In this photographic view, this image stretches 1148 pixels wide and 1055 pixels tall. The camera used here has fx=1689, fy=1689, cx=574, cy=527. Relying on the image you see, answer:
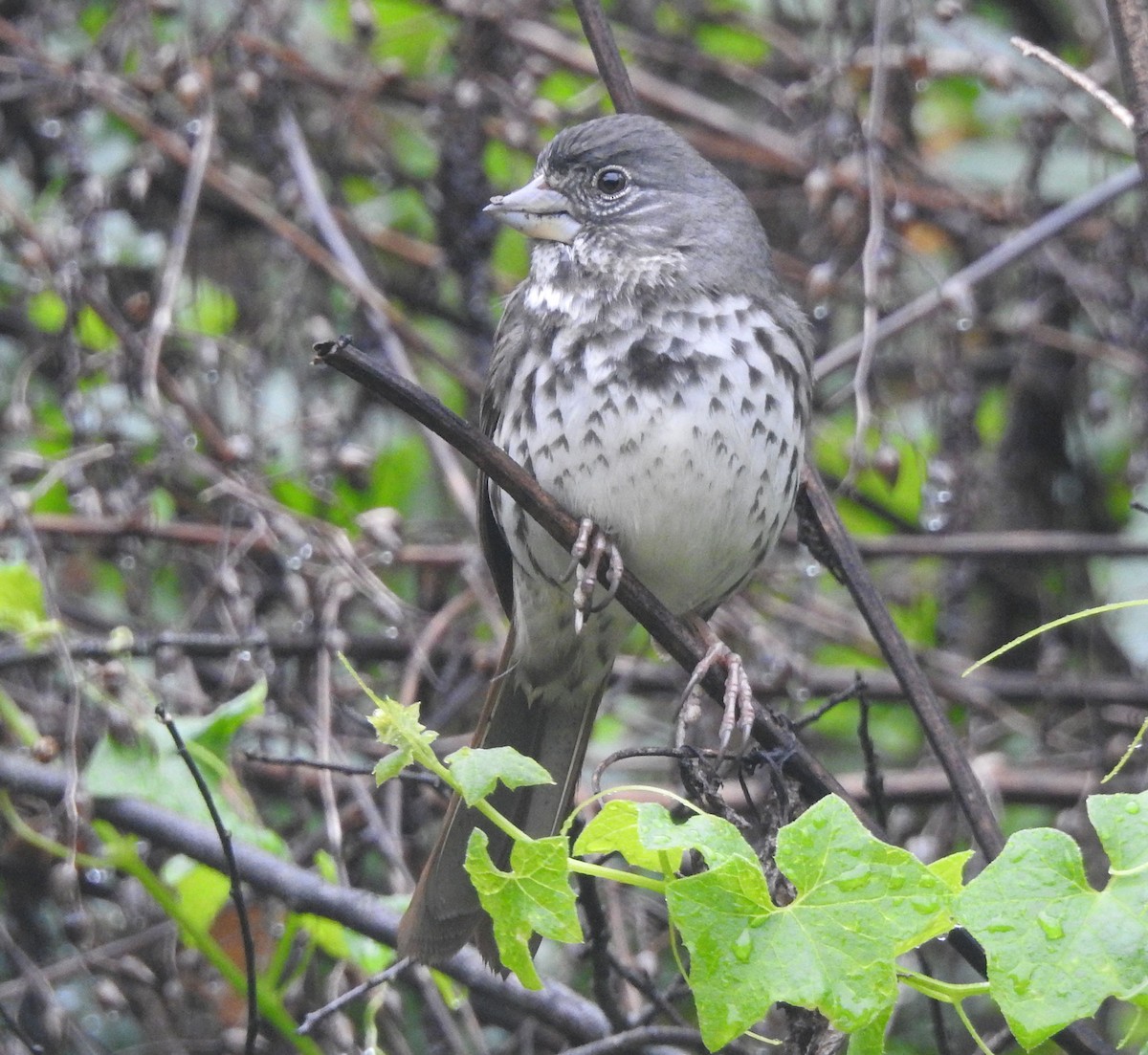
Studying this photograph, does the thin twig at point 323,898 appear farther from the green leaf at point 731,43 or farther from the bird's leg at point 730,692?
the green leaf at point 731,43

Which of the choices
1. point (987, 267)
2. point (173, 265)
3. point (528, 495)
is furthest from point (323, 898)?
point (987, 267)

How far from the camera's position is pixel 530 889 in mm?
1544

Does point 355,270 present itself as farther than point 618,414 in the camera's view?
Yes

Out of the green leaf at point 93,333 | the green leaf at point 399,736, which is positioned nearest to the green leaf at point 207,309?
the green leaf at point 93,333

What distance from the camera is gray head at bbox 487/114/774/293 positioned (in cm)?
263

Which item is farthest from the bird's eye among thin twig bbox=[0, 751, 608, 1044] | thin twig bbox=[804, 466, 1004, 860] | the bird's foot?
thin twig bbox=[0, 751, 608, 1044]

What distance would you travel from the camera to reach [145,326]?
334cm

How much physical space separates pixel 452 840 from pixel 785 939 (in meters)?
0.98

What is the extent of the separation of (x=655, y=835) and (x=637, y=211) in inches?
58.5

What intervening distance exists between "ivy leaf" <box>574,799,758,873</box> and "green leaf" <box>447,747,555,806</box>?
71mm

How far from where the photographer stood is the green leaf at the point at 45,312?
11.7 feet

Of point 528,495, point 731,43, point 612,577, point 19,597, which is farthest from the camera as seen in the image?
point 731,43

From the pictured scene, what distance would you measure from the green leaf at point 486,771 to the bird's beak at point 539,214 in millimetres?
1298

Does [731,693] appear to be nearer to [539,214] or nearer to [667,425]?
[667,425]
